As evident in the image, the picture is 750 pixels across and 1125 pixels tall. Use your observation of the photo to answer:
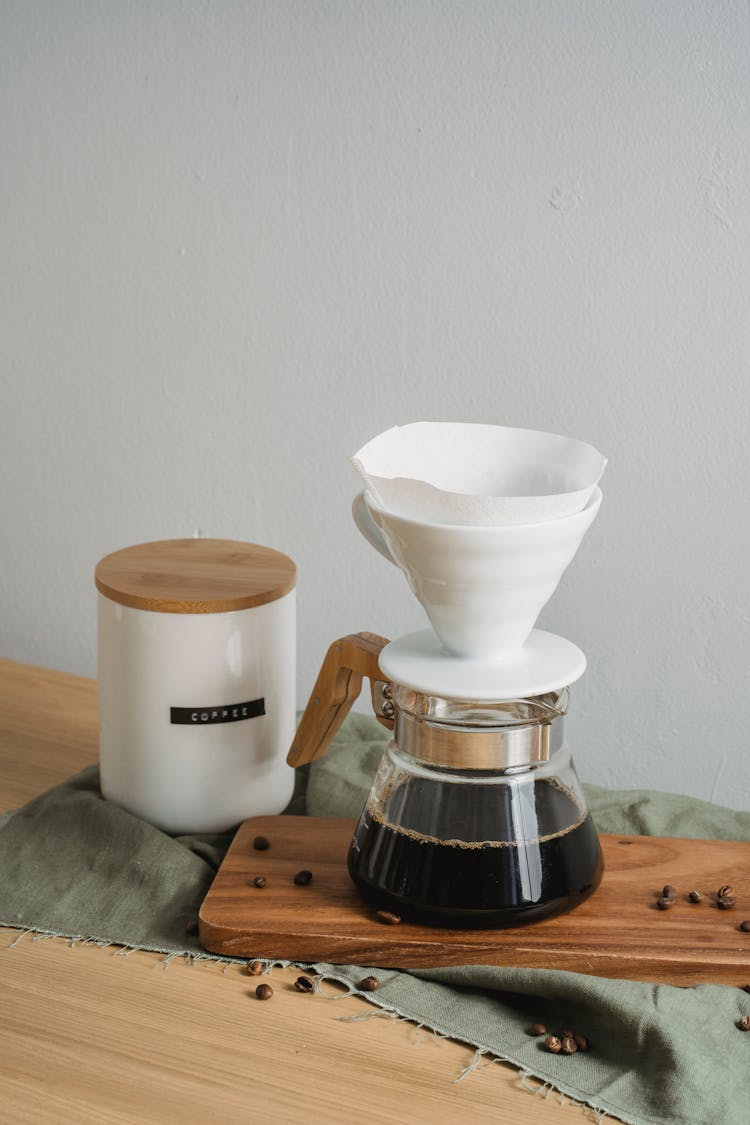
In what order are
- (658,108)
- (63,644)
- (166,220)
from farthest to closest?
(63,644) < (166,220) < (658,108)

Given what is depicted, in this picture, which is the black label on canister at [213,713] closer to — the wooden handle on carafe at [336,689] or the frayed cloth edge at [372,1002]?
the wooden handle on carafe at [336,689]

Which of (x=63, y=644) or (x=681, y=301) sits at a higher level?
(x=681, y=301)

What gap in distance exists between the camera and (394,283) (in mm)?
1313

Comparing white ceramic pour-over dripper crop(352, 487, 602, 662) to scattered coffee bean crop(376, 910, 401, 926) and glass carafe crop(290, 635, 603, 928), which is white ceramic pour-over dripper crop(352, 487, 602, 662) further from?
scattered coffee bean crop(376, 910, 401, 926)

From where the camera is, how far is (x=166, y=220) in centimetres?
140

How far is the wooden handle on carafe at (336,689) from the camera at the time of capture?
0.94 meters

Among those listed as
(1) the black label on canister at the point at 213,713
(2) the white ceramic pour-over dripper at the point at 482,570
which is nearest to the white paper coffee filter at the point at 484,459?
(2) the white ceramic pour-over dripper at the point at 482,570

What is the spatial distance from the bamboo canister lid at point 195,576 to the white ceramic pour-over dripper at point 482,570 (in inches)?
7.4

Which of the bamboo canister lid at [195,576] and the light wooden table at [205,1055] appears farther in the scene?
the bamboo canister lid at [195,576]

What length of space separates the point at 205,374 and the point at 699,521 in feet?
1.89

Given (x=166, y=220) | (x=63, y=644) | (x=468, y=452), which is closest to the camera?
(x=468, y=452)

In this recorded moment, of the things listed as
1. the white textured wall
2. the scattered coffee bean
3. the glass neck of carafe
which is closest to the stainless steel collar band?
the glass neck of carafe

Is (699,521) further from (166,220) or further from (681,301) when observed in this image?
(166,220)

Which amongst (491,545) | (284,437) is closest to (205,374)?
(284,437)
